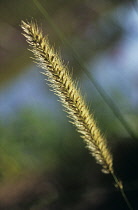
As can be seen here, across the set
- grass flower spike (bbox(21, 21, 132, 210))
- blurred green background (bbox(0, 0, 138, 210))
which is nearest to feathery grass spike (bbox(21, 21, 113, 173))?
grass flower spike (bbox(21, 21, 132, 210))

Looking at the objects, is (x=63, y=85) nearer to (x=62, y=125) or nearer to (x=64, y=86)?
(x=64, y=86)

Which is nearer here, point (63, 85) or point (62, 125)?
point (63, 85)

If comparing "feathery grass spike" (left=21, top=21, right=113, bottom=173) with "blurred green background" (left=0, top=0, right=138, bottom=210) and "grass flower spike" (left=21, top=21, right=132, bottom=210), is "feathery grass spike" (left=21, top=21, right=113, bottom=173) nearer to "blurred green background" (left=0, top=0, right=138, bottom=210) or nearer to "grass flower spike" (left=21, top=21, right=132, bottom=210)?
"grass flower spike" (left=21, top=21, right=132, bottom=210)

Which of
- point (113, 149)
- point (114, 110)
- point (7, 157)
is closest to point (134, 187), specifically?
point (113, 149)

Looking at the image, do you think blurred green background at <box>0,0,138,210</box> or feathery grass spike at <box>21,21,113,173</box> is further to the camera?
blurred green background at <box>0,0,138,210</box>

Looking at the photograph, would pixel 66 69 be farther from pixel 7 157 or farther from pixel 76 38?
pixel 76 38

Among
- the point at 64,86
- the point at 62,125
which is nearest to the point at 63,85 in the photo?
the point at 64,86
